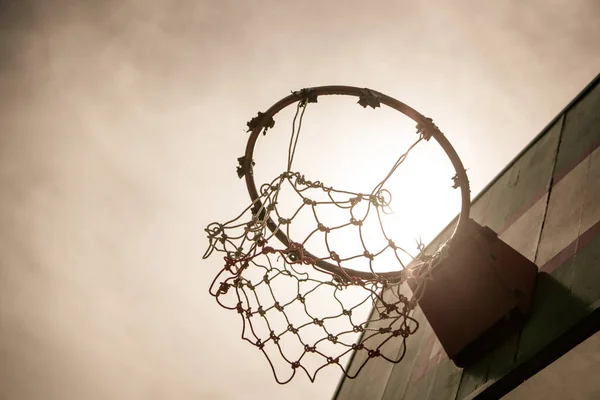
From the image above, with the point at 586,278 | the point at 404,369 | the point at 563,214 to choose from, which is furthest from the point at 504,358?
the point at 404,369

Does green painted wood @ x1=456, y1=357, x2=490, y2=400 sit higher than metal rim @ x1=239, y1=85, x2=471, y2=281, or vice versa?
metal rim @ x1=239, y1=85, x2=471, y2=281

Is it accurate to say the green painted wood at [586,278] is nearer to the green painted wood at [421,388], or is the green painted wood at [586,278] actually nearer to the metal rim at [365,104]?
the metal rim at [365,104]

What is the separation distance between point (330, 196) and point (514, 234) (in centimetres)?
123

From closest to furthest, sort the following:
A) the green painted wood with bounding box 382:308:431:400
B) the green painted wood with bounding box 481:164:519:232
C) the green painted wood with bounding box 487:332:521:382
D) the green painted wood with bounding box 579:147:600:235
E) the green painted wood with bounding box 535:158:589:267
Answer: the green painted wood with bounding box 487:332:521:382
the green painted wood with bounding box 579:147:600:235
the green painted wood with bounding box 535:158:589:267
the green painted wood with bounding box 382:308:431:400
the green painted wood with bounding box 481:164:519:232

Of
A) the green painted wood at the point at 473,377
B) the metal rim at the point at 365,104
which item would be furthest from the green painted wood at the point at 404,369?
the metal rim at the point at 365,104

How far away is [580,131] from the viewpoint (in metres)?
2.79

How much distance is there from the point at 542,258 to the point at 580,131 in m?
0.94

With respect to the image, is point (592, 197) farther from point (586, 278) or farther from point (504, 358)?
point (504, 358)

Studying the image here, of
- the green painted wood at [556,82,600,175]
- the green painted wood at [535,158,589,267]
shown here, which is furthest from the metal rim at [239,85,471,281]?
the green painted wood at [556,82,600,175]

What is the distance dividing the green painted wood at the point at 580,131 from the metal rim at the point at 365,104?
65 cm

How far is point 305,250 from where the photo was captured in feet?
8.58

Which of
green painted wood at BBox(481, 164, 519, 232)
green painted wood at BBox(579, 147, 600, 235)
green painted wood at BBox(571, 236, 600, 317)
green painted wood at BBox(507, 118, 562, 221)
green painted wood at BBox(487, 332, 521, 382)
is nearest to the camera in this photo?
green painted wood at BBox(571, 236, 600, 317)

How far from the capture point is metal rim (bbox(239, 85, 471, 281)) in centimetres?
264

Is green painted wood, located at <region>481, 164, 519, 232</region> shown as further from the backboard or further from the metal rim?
the metal rim
